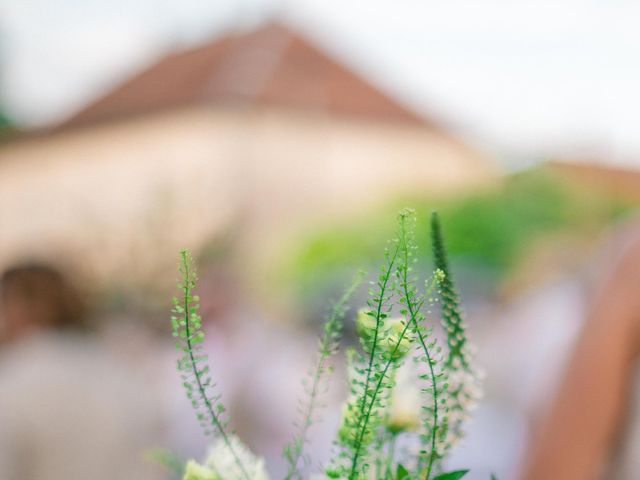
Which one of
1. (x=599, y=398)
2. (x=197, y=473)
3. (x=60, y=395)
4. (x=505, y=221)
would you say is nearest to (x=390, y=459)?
(x=197, y=473)

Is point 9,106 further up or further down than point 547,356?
further up

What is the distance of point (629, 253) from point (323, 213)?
18127 millimetres

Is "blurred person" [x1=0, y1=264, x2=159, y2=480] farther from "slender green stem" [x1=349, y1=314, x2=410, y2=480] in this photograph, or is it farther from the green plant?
"slender green stem" [x1=349, y1=314, x2=410, y2=480]

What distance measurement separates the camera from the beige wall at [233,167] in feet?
62.6

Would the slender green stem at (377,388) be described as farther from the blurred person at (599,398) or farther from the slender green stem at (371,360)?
the blurred person at (599,398)

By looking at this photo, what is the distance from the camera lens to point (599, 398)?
1.92 m

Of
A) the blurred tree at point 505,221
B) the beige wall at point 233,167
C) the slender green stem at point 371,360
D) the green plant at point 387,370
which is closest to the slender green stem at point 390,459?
the green plant at point 387,370

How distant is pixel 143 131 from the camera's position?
2112cm

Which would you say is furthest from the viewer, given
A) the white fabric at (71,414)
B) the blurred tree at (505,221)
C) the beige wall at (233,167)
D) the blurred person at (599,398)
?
the beige wall at (233,167)

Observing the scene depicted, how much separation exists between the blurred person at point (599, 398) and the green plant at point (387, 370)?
3.48 ft

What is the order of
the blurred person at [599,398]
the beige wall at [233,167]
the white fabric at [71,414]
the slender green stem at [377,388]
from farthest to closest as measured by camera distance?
1. the beige wall at [233,167]
2. the white fabric at [71,414]
3. the blurred person at [599,398]
4. the slender green stem at [377,388]

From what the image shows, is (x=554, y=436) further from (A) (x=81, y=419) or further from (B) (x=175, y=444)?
(B) (x=175, y=444)

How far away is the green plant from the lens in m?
0.74

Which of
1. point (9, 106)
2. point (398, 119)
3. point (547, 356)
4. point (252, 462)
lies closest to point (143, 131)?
point (398, 119)
